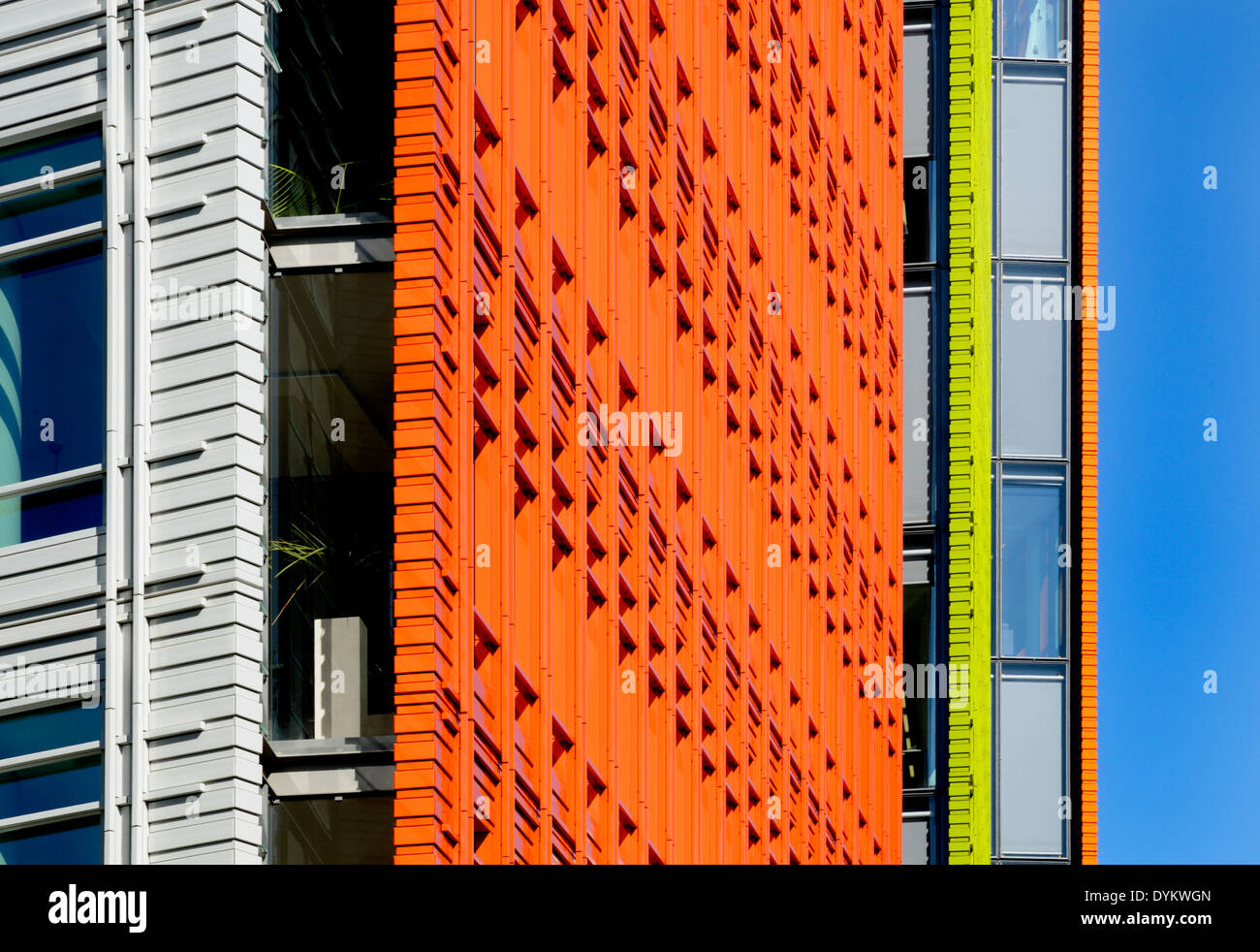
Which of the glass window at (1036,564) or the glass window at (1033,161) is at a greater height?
the glass window at (1033,161)

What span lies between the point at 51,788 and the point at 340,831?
3.16 metres

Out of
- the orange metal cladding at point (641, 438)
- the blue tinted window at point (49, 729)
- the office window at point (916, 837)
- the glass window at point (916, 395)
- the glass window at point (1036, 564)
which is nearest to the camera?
the blue tinted window at point (49, 729)

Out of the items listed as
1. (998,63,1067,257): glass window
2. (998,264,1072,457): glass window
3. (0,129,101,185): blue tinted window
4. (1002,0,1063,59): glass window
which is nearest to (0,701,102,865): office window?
(0,129,101,185): blue tinted window

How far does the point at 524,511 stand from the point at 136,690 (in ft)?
24.5

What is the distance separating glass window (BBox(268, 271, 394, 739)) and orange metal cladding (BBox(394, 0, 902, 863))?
73 centimetres

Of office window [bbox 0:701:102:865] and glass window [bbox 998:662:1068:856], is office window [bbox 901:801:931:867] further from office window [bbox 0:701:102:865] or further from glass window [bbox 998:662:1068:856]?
office window [bbox 0:701:102:865]

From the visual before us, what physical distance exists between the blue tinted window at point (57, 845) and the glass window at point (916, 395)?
4696 cm

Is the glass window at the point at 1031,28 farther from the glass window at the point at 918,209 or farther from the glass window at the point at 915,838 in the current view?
the glass window at the point at 915,838

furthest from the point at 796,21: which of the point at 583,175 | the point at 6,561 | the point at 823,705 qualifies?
the point at 6,561

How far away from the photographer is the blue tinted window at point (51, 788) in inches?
834

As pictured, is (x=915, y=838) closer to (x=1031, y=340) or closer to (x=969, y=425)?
(x=969, y=425)

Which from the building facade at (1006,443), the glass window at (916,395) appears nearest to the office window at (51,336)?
the building facade at (1006,443)

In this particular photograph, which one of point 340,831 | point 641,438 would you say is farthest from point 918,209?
point 340,831

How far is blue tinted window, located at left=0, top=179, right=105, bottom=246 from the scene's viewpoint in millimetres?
22281
